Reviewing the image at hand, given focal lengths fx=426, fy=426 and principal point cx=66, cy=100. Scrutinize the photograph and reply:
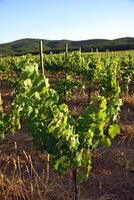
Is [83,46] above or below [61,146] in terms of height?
below

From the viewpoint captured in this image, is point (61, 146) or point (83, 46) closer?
point (61, 146)

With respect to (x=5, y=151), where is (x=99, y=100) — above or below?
above

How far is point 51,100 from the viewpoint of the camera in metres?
5.06

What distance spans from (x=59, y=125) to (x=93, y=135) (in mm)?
538

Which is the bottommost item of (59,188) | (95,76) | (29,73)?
(59,188)

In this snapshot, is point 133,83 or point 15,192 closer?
point 15,192

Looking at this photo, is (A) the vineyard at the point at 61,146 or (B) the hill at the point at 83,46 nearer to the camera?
(A) the vineyard at the point at 61,146

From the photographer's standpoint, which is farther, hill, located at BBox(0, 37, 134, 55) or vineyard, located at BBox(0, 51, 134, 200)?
hill, located at BBox(0, 37, 134, 55)

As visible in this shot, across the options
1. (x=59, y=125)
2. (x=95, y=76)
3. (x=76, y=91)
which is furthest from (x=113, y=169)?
(x=76, y=91)

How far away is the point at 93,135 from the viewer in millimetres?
5227

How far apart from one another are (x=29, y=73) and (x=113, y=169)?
9.79ft

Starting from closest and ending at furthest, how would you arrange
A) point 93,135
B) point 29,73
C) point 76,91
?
point 29,73, point 93,135, point 76,91

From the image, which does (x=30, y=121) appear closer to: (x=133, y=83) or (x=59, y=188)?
(x=59, y=188)

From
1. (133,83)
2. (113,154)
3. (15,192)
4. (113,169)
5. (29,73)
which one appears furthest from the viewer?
(133,83)
